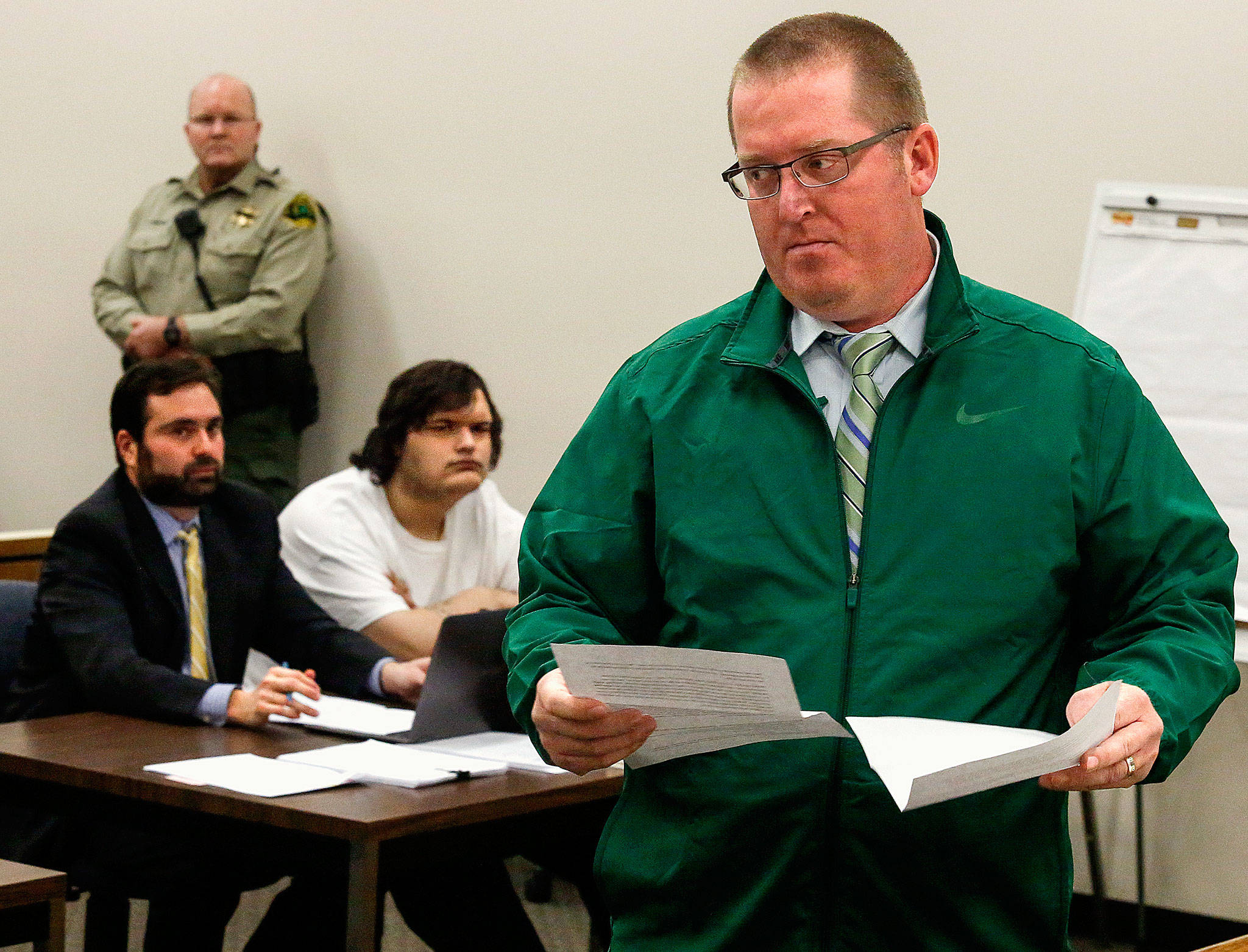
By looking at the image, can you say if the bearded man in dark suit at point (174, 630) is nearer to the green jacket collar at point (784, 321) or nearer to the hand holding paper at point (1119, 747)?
the green jacket collar at point (784, 321)

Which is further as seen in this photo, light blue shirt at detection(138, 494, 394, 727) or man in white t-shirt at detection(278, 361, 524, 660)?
man in white t-shirt at detection(278, 361, 524, 660)

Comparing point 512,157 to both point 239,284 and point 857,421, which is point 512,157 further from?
point 857,421

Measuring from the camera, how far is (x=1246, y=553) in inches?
139

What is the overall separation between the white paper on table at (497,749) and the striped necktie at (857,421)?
1200 mm

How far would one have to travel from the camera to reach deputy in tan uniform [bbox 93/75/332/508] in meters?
5.16

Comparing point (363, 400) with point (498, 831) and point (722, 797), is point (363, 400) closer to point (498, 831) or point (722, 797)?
point (498, 831)

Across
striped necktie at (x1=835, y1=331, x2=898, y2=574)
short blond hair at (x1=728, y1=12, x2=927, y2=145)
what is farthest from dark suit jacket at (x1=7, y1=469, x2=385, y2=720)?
short blond hair at (x1=728, y1=12, x2=927, y2=145)

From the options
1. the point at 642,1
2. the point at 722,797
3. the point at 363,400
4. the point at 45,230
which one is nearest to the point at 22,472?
the point at 45,230

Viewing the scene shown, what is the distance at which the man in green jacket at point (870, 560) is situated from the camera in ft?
4.40

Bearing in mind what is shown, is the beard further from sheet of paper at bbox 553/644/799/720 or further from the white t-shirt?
sheet of paper at bbox 553/644/799/720

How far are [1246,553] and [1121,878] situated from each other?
1.18 m

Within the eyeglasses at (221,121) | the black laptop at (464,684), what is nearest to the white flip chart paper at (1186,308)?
the black laptop at (464,684)

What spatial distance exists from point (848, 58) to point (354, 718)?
1.78 metres

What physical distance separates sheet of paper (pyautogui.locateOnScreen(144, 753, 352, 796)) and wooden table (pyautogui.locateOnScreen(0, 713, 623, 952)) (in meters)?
0.02
